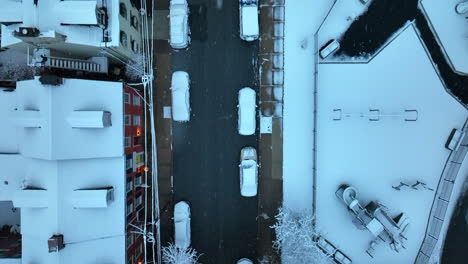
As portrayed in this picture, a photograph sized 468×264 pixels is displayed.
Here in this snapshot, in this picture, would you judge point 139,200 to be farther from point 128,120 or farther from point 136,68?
point 136,68

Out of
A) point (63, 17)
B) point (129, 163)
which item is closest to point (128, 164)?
point (129, 163)

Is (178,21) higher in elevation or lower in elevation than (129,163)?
higher

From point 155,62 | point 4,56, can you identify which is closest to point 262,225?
point 155,62

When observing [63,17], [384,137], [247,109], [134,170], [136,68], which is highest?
[63,17]

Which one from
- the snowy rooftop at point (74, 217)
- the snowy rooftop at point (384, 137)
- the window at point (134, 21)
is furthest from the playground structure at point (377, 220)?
the window at point (134, 21)

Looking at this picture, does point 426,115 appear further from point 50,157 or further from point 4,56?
point 4,56

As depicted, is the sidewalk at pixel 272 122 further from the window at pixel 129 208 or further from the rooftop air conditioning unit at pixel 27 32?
the rooftop air conditioning unit at pixel 27 32
